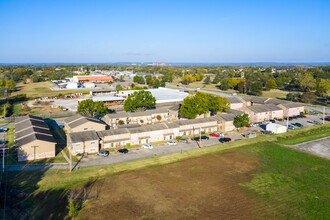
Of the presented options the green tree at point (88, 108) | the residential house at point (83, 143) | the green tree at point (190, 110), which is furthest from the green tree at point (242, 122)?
the green tree at point (88, 108)

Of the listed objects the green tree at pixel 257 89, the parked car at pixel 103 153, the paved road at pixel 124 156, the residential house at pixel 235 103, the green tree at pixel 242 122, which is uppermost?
the green tree at pixel 257 89

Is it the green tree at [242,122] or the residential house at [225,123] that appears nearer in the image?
the green tree at [242,122]

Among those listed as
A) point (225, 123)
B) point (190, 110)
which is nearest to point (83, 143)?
point (190, 110)

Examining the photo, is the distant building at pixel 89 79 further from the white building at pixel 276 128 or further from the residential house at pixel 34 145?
the white building at pixel 276 128

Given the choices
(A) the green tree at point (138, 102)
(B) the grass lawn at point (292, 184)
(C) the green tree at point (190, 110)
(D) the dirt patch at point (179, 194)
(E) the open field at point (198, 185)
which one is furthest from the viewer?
(A) the green tree at point (138, 102)

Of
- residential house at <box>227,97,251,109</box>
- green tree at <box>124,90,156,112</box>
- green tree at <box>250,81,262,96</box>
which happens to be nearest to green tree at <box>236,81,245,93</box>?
green tree at <box>250,81,262,96</box>

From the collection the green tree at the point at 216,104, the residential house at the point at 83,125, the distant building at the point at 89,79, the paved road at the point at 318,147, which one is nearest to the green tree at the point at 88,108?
the residential house at the point at 83,125

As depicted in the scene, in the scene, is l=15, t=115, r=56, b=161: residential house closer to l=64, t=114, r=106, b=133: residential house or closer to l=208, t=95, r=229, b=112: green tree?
l=64, t=114, r=106, b=133: residential house

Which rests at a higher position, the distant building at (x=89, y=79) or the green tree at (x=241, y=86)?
the distant building at (x=89, y=79)

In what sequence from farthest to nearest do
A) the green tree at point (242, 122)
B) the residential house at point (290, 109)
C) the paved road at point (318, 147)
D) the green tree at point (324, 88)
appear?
1. the green tree at point (324, 88)
2. the residential house at point (290, 109)
3. the green tree at point (242, 122)
4. the paved road at point (318, 147)
